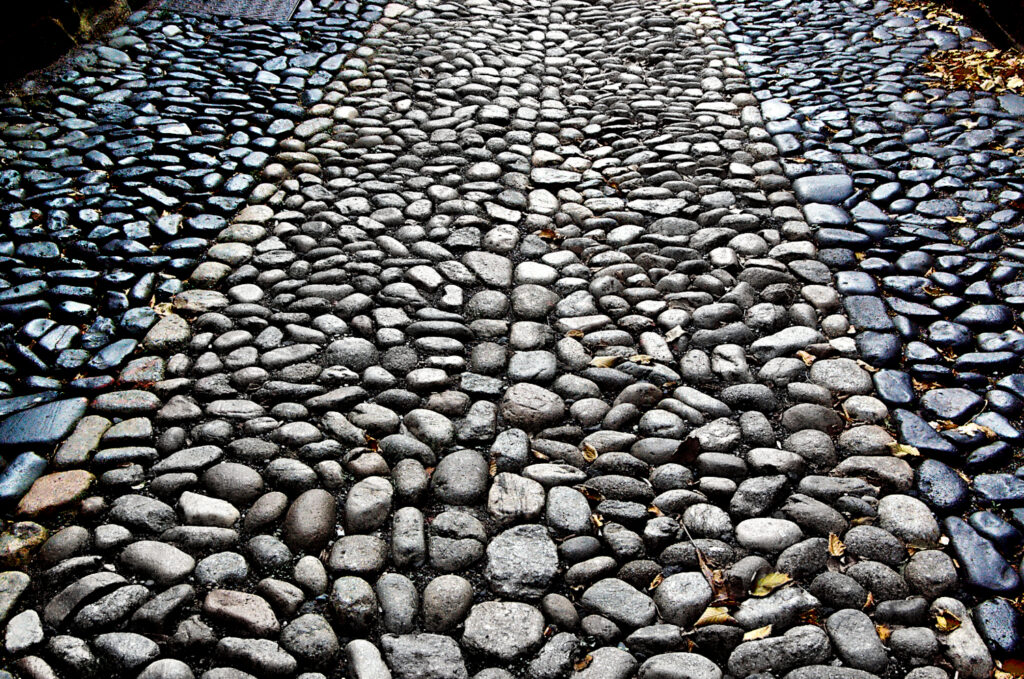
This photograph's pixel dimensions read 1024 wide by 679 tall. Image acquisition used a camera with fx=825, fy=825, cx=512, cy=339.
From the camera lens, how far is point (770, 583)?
2363 millimetres

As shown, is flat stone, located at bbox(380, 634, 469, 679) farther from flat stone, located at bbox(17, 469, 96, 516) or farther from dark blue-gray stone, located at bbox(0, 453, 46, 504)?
dark blue-gray stone, located at bbox(0, 453, 46, 504)

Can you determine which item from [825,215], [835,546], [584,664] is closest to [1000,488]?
[835,546]

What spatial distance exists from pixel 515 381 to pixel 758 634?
4.27 ft

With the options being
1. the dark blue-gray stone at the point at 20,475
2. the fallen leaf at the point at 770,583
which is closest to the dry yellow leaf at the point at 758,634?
the fallen leaf at the point at 770,583

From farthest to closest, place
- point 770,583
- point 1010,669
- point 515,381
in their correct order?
point 515,381
point 770,583
point 1010,669

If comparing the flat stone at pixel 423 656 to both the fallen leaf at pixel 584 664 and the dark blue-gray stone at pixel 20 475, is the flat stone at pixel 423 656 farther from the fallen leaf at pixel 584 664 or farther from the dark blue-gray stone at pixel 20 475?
the dark blue-gray stone at pixel 20 475

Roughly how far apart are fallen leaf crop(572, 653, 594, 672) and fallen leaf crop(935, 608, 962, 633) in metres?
0.95

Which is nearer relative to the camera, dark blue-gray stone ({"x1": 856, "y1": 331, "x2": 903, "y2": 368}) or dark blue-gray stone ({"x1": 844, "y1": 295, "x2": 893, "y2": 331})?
dark blue-gray stone ({"x1": 856, "y1": 331, "x2": 903, "y2": 368})

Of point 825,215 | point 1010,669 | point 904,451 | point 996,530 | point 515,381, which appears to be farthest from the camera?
point 825,215

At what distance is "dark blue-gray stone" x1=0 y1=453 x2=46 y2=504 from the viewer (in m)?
2.64

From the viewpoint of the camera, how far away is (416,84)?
5.58 m

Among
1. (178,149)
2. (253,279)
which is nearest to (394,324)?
(253,279)

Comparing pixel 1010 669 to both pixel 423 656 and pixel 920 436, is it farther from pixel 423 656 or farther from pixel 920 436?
pixel 423 656

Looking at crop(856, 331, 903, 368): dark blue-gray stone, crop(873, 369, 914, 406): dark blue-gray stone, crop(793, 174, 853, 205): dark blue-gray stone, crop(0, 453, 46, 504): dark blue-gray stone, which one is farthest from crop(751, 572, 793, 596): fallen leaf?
crop(793, 174, 853, 205): dark blue-gray stone
